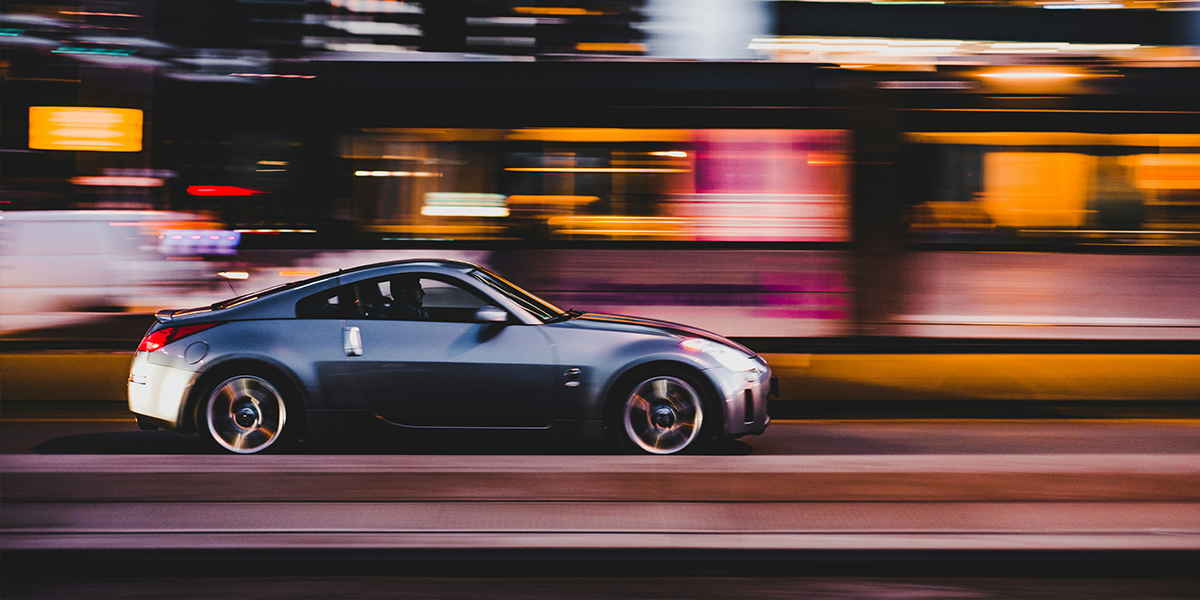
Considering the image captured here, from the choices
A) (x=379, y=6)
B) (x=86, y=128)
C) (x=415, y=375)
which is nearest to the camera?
(x=415, y=375)

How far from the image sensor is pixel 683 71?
29.0ft

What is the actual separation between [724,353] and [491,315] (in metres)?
1.46

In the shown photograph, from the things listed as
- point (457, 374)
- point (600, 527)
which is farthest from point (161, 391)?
point (600, 527)

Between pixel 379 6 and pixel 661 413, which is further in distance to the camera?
pixel 379 6

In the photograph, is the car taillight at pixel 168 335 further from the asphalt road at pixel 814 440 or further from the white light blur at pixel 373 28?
the white light blur at pixel 373 28

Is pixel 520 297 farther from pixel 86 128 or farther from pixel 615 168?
pixel 86 128

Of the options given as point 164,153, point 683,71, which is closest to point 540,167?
point 683,71

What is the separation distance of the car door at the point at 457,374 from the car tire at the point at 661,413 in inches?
18.7

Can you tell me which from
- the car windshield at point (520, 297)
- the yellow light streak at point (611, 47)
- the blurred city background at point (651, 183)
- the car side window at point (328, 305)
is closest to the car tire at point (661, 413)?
the car windshield at point (520, 297)

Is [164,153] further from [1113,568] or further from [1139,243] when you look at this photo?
[1139,243]

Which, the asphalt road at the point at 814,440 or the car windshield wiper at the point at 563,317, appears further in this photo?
the asphalt road at the point at 814,440

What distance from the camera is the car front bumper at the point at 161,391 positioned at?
6195 millimetres

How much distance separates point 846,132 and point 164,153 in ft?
19.1

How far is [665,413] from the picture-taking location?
20.6 ft
